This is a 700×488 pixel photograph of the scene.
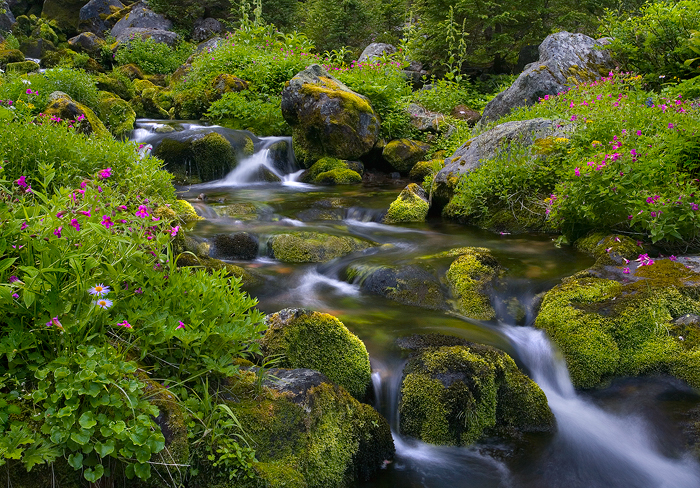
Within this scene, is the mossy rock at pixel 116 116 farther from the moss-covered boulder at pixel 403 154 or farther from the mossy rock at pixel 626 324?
the mossy rock at pixel 626 324

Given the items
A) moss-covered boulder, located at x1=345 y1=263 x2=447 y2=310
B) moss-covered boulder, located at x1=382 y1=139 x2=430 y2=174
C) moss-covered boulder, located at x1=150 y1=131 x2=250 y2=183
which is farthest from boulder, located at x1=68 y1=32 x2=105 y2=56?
moss-covered boulder, located at x1=345 y1=263 x2=447 y2=310

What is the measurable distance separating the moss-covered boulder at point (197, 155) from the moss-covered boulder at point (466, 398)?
8.83 meters

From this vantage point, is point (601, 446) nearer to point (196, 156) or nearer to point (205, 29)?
point (196, 156)

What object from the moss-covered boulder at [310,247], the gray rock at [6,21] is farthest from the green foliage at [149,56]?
the moss-covered boulder at [310,247]

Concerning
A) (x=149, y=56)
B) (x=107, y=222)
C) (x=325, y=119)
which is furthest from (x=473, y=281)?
(x=149, y=56)

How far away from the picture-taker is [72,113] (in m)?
9.30

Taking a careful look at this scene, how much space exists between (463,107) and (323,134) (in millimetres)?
5252

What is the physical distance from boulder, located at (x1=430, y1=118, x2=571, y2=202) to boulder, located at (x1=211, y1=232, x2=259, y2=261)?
3.70 metres

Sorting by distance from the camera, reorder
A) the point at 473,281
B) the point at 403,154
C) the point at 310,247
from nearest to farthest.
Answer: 1. the point at 473,281
2. the point at 310,247
3. the point at 403,154

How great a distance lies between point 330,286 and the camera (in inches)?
217

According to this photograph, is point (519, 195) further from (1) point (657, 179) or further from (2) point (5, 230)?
(2) point (5, 230)

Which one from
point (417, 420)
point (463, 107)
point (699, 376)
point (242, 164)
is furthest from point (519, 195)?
point (463, 107)

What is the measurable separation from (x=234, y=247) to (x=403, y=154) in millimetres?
7012

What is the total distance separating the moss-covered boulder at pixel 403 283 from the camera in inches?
200
